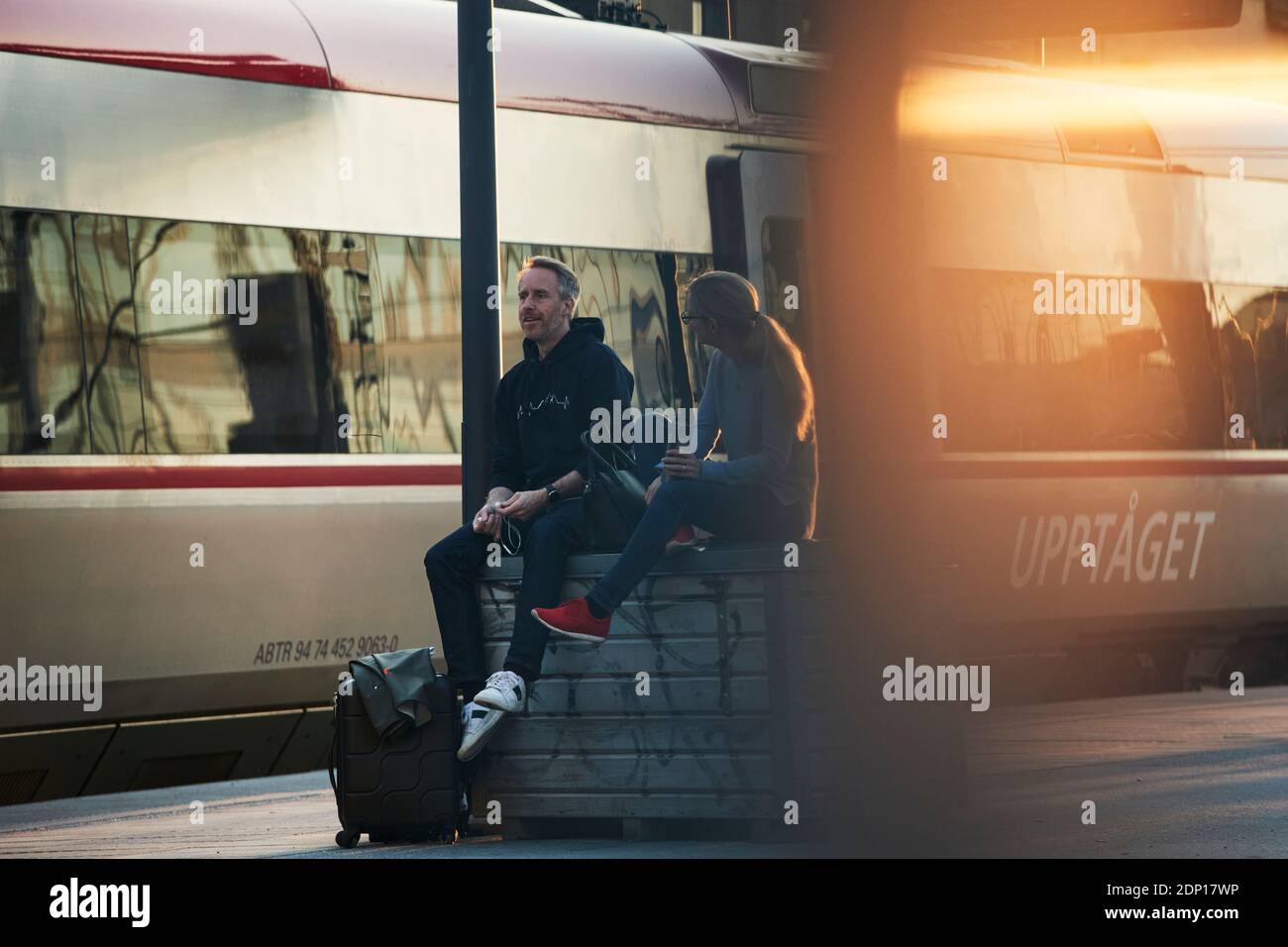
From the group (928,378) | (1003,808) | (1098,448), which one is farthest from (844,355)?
(1098,448)

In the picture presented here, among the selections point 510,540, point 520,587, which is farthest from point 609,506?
point 510,540

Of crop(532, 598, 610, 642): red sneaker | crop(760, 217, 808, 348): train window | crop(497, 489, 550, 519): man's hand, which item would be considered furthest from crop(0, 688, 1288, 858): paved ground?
crop(760, 217, 808, 348): train window

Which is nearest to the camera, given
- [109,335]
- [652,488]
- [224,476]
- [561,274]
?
[652,488]

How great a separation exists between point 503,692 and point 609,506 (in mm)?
699

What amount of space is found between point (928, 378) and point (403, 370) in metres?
3.65

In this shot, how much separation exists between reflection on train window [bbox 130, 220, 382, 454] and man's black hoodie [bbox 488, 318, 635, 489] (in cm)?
265

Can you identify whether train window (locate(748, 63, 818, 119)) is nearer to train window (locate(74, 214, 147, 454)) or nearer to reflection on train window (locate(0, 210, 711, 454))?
reflection on train window (locate(0, 210, 711, 454))

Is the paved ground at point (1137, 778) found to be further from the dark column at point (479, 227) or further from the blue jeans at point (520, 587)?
the dark column at point (479, 227)

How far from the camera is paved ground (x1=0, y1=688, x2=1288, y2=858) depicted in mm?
6500

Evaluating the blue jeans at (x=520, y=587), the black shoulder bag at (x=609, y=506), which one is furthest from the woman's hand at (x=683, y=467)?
the blue jeans at (x=520, y=587)

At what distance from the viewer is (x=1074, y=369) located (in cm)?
1341

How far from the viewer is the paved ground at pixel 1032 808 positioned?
6.50 meters

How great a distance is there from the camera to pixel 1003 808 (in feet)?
23.8

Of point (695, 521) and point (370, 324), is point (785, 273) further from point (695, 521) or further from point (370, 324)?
point (695, 521)
